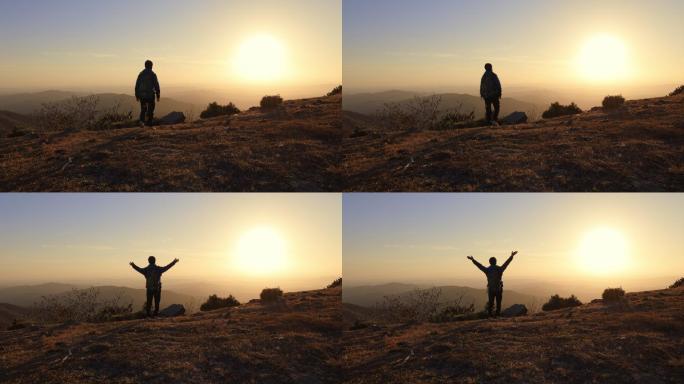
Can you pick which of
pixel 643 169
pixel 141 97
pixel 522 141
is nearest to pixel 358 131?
pixel 522 141

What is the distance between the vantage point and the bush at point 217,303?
24.6 m

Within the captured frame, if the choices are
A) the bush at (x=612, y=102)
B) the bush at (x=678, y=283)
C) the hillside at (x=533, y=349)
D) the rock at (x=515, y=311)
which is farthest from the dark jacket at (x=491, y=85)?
the bush at (x=678, y=283)

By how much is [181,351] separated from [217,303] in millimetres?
8248

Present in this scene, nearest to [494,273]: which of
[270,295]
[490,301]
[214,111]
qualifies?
[490,301]

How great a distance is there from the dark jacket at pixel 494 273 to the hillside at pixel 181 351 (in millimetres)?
4812

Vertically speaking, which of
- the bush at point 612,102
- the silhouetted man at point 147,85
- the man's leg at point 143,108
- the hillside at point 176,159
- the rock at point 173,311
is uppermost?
the bush at point 612,102

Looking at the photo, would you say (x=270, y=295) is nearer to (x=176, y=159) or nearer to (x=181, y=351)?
(x=176, y=159)

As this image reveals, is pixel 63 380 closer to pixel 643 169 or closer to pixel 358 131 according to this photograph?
pixel 358 131

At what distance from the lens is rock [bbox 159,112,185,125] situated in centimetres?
2628

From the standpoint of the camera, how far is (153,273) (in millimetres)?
19422

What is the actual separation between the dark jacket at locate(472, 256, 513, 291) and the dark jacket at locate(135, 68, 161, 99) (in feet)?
40.8

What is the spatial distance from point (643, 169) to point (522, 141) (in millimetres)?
3867

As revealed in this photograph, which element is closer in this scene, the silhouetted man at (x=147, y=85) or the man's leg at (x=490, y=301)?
the man's leg at (x=490, y=301)

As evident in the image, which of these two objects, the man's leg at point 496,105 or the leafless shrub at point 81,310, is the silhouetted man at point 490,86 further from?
the leafless shrub at point 81,310
